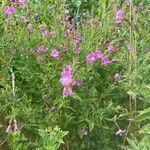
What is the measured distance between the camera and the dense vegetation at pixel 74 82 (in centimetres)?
259

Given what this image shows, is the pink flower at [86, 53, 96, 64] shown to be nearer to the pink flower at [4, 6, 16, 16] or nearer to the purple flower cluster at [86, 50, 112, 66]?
the purple flower cluster at [86, 50, 112, 66]

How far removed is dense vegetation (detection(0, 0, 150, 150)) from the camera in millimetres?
2594

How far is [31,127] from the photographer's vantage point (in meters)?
2.67

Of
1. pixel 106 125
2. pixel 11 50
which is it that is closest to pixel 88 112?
pixel 106 125

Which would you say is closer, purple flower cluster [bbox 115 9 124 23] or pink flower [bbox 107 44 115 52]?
pink flower [bbox 107 44 115 52]

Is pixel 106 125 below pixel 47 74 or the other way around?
below

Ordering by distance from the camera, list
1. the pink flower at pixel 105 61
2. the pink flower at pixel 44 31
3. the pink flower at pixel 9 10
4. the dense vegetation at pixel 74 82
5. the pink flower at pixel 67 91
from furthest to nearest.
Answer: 1. the pink flower at pixel 9 10
2. the pink flower at pixel 44 31
3. the pink flower at pixel 105 61
4. the dense vegetation at pixel 74 82
5. the pink flower at pixel 67 91

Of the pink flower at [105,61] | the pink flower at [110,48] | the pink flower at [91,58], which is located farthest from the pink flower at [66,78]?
the pink flower at [110,48]

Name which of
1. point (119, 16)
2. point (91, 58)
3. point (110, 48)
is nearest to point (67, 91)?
point (91, 58)

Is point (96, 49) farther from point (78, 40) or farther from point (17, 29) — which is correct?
point (17, 29)

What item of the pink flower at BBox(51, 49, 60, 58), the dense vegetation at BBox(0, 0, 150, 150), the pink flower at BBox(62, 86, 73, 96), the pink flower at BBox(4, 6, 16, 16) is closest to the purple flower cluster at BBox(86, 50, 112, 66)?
the dense vegetation at BBox(0, 0, 150, 150)

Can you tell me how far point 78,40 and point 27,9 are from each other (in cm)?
53

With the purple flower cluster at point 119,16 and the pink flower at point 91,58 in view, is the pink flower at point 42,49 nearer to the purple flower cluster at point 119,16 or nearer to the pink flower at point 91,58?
Answer: the pink flower at point 91,58

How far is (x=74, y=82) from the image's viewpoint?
2451mm
